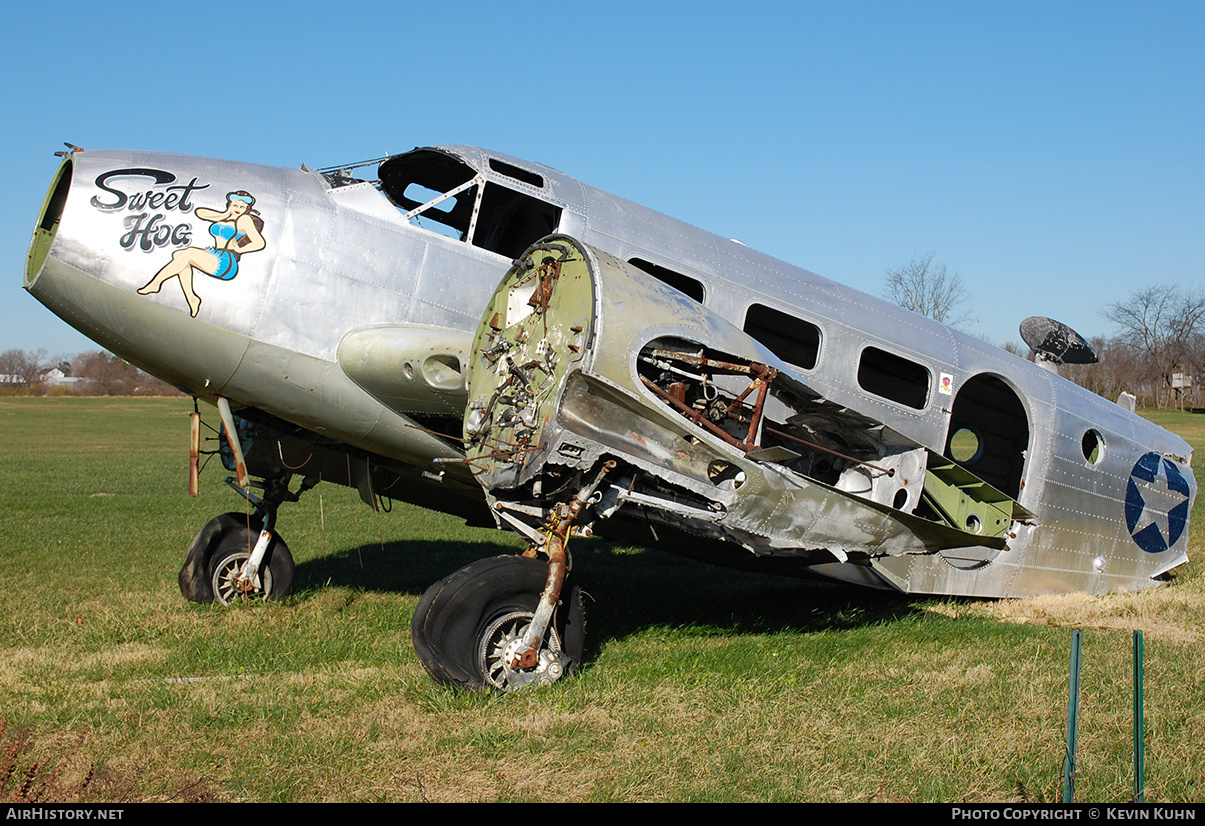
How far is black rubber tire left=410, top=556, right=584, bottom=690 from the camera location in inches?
256

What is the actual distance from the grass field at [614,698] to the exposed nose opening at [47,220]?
3017mm

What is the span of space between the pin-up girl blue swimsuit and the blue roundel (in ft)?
30.5

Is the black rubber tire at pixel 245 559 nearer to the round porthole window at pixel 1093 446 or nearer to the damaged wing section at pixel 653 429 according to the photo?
the damaged wing section at pixel 653 429

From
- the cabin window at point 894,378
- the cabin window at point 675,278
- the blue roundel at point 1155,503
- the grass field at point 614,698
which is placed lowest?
the grass field at point 614,698

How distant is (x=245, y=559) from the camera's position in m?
10.0

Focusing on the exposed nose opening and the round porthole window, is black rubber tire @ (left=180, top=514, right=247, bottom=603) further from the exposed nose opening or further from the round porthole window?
the round porthole window

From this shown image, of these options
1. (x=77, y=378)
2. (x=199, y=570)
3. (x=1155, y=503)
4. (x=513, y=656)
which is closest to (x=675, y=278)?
(x=513, y=656)

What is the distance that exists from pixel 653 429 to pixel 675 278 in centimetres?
219

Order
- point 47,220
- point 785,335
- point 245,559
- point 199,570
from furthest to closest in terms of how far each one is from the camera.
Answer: point 245,559 → point 199,570 → point 785,335 → point 47,220

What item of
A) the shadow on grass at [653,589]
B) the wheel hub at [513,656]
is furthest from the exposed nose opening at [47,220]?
the shadow on grass at [653,589]

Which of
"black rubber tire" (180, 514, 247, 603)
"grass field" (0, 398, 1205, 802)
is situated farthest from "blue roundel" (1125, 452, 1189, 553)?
"black rubber tire" (180, 514, 247, 603)

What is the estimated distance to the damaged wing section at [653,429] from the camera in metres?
6.30

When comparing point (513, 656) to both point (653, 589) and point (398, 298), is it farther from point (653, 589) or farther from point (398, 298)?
point (653, 589)

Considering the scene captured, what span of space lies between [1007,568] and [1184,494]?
2981mm
